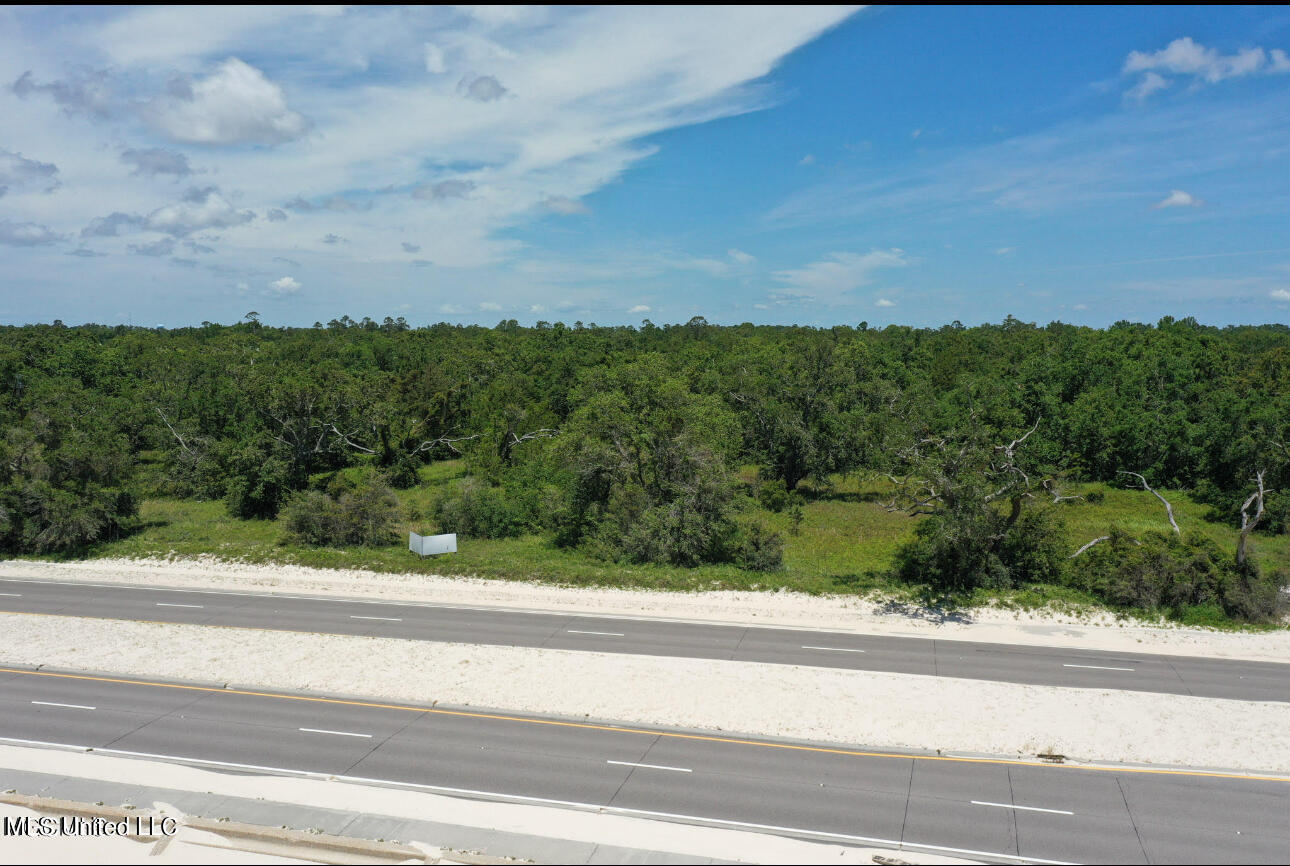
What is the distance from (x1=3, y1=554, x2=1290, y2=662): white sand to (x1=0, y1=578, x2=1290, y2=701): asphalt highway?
2.91ft

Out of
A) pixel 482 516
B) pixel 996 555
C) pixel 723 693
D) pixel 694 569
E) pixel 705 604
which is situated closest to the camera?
pixel 723 693

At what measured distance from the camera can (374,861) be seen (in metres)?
15.6

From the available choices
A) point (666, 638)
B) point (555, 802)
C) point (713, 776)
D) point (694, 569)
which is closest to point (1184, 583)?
point (694, 569)

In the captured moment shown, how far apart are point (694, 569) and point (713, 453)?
5.95 meters

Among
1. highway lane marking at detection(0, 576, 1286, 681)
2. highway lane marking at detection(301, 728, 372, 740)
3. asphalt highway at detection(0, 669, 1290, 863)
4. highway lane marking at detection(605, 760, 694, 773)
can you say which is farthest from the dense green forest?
highway lane marking at detection(301, 728, 372, 740)

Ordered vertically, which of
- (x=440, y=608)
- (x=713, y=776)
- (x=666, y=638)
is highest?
(x=440, y=608)

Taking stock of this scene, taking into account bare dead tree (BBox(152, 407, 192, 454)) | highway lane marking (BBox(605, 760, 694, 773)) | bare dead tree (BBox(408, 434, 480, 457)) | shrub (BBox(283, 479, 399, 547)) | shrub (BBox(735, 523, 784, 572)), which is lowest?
highway lane marking (BBox(605, 760, 694, 773))

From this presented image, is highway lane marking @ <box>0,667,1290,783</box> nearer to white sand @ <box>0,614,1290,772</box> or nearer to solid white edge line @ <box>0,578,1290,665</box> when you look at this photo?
white sand @ <box>0,614,1290,772</box>

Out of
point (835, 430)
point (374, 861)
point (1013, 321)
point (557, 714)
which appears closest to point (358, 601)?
point (557, 714)

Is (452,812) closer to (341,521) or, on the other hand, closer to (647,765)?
(647,765)

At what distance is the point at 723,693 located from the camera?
23531 mm

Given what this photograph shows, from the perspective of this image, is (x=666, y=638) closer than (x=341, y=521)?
Yes

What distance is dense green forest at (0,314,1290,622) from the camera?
32.8 m

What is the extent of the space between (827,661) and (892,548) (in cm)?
1692
